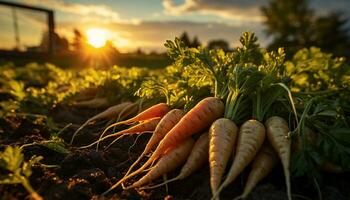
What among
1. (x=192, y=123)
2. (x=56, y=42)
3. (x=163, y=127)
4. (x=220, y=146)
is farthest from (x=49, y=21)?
(x=220, y=146)

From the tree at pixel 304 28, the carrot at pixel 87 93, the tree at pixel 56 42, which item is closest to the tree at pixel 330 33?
the tree at pixel 304 28

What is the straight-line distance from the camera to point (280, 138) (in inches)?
105

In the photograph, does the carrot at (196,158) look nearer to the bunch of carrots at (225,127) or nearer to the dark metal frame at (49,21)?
the bunch of carrots at (225,127)

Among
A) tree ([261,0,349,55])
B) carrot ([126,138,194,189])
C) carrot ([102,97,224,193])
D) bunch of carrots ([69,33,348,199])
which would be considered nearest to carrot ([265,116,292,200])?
bunch of carrots ([69,33,348,199])

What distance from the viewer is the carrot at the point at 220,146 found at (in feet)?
8.15

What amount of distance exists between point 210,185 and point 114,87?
3.04 metres

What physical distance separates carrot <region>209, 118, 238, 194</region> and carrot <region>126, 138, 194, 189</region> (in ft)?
0.94

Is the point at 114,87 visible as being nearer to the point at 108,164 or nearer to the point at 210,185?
the point at 108,164

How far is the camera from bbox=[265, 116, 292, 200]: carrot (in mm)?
2516

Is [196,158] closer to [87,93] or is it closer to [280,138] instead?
[280,138]

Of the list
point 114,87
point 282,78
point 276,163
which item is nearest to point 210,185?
point 276,163

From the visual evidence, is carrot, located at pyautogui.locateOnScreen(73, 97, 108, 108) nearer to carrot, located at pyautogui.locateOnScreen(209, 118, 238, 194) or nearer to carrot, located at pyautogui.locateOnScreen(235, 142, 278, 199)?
carrot, located at pyautogui.locateOnScreen(209, 118, 238, 194)

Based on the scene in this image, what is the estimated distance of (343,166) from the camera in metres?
2.58

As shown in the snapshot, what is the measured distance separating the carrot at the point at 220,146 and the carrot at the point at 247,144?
63 millimetres
